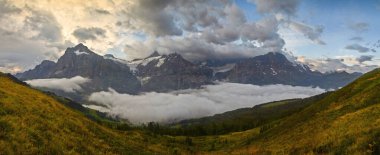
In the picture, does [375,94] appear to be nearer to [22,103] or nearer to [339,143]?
[339,143]

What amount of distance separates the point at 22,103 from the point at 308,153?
31275 millimetres

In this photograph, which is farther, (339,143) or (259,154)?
(259,154)

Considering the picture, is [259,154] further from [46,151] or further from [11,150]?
[11,150]

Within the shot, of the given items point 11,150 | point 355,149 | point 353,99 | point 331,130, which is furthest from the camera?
point 353,99

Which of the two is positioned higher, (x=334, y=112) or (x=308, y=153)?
(x=334, y=112)

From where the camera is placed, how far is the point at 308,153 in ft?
122

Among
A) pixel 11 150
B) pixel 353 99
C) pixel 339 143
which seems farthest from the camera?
pixel 353 99

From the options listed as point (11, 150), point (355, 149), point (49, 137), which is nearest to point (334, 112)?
point (355, 149)

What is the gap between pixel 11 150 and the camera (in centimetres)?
2912

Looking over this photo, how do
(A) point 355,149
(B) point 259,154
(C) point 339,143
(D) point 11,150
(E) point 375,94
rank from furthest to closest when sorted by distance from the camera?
(E) point 375,94
(B) point 259,154
(C) point 339,143
(A) point 355,149
(D) point 11,150

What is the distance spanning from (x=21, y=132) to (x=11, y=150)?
16.2 ft

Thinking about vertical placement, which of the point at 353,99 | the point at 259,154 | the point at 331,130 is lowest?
the point at 259,154

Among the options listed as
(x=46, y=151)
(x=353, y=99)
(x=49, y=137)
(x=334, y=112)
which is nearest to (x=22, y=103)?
(x=49, y=137)

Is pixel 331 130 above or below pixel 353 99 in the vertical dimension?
below
